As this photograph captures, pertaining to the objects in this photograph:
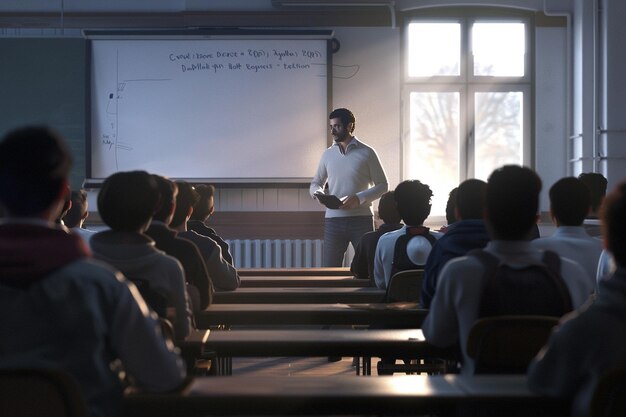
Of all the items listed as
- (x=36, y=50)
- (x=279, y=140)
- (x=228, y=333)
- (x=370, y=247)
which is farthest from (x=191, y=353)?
(x=36, y=50)

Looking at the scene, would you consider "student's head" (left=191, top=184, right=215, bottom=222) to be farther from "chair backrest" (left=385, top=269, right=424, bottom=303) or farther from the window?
the window

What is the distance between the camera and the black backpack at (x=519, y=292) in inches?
78.4

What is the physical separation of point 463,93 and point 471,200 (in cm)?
419

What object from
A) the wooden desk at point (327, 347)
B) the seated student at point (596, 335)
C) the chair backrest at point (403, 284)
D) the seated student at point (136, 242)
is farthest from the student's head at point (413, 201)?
the seated student at point (596, 335)

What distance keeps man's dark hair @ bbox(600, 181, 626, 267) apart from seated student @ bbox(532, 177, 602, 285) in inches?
59.6

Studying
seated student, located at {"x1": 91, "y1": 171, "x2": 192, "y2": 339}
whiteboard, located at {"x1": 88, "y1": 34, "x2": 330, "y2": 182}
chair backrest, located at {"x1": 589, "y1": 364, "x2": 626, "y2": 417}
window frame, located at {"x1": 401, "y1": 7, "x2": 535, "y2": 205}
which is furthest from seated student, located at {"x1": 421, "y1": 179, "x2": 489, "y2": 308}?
window frame, located at {"x1": 401, "y1": 7, "x2": 535, "y2": 205}

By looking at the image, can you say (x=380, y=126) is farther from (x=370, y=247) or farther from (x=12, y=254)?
(x=12, y=254)

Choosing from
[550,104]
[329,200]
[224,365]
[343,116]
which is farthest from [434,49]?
[224,365]

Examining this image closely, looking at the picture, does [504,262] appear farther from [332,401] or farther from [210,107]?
[210,107]

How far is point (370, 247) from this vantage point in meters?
4.20

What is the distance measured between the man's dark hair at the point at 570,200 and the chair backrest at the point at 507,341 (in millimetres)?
1225

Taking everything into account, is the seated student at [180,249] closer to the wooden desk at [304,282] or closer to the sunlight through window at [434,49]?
the wooden desk at [304,282]

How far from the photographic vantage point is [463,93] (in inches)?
274

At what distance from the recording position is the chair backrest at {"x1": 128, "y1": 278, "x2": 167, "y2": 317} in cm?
220
